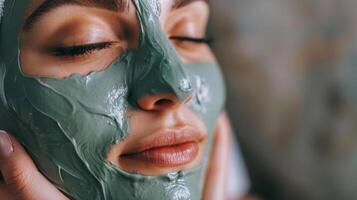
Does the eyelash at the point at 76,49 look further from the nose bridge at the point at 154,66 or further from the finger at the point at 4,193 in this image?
the finger at the point at 4,193

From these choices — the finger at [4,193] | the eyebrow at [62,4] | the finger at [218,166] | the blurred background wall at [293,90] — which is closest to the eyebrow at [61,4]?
the eyebrow at [62,4]

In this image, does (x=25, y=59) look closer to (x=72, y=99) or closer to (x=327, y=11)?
(x=72, y=99)

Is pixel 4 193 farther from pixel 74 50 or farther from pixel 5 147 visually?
pixel 74 50

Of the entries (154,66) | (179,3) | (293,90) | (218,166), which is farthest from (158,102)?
(293,90)

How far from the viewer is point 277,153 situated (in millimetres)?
1524

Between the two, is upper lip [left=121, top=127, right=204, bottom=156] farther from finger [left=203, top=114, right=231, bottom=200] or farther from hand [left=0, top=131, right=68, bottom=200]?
finger [left=203, top=114, right=231, bottom=200]

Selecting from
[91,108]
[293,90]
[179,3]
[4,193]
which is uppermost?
[179,3]

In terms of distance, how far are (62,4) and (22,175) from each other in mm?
249

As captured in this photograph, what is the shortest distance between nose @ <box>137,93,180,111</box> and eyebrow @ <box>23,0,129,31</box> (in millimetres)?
131

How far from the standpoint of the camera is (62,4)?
2.60 ft

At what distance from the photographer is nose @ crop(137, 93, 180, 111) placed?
789mm

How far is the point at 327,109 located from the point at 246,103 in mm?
220

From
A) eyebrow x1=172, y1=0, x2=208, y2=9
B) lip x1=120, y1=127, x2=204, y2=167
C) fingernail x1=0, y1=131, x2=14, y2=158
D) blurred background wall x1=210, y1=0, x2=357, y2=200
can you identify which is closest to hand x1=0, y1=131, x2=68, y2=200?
fingernail x1=0, y1=131, x2=14, y2=158

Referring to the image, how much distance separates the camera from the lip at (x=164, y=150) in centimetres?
80
